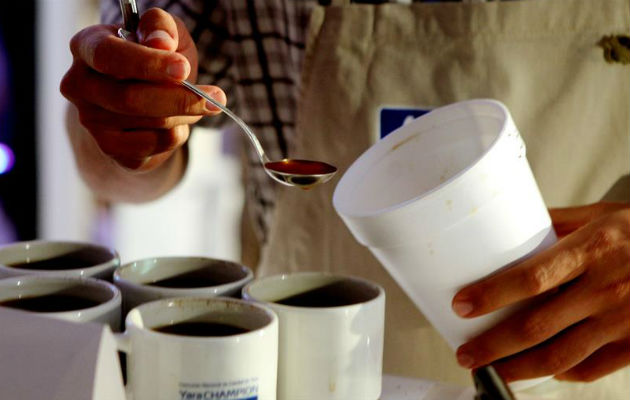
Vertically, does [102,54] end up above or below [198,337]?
above

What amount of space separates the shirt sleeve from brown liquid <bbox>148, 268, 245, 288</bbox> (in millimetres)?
391

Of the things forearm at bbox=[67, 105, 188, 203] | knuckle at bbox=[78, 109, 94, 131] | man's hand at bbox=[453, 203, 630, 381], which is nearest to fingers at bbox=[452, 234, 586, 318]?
man's hand at bbox=[453, 203, 630, 381]

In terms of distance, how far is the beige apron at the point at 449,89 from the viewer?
820 millimetres

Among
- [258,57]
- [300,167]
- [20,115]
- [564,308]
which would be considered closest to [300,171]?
[300,167]

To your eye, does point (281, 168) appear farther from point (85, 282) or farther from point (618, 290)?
point (618, 290)

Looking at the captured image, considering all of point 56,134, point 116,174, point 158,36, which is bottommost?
point 56,134

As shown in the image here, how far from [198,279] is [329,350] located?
0.16 m

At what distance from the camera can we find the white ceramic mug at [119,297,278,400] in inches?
18.9

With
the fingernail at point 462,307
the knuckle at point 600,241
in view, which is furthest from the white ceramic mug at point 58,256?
the knuckle at point 600,241

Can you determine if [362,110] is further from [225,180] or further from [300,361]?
[225,180]

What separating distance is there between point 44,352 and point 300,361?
179 mm

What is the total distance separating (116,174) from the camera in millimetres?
1015

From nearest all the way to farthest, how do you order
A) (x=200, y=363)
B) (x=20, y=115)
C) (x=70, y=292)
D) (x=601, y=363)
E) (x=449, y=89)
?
(x=200, y=363) → (x=70, y=292) → (x=601, y=363) → (x=449, y=89) → (x=20, y=115)

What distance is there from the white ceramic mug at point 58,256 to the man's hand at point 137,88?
0.09 m
